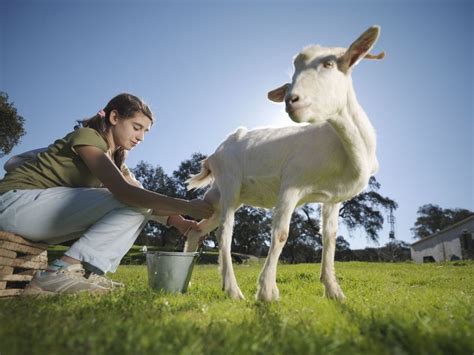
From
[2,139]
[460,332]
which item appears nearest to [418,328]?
[460,332]

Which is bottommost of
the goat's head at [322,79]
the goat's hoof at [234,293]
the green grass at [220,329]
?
the green grass at [220,329]

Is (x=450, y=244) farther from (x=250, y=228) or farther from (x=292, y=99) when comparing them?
(x=292, y=99)

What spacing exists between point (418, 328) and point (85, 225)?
3240 millimetres

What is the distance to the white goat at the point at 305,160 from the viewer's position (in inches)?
139

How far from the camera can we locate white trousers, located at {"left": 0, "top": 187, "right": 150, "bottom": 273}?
344 cm

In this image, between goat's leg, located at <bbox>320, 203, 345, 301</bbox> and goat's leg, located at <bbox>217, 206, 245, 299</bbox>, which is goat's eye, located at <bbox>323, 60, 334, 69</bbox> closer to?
goat's leg, located at <bbox>320, 203, 345, 301</bbox>

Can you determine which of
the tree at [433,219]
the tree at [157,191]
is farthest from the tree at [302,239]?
the tree at [433,219]

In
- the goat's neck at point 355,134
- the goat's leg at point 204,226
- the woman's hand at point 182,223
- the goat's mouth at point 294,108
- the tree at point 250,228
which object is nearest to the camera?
the goat's mouth at point 294,108

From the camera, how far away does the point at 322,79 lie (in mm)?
3535

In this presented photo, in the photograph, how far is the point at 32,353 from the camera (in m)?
1.57

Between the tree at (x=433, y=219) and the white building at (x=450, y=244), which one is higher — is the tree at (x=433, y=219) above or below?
above

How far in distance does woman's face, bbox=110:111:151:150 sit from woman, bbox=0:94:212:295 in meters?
0.18

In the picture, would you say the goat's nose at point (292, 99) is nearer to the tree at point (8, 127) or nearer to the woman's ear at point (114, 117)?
the woman's ear at point (114, 117)

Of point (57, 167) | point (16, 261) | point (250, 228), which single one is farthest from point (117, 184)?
point (250, 228)
